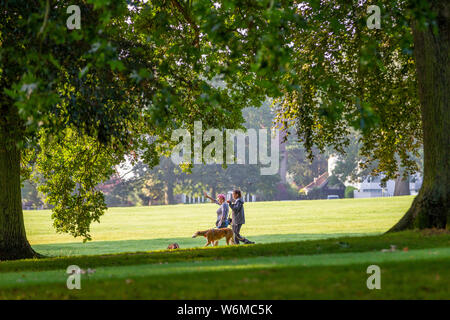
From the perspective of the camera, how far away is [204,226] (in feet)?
155

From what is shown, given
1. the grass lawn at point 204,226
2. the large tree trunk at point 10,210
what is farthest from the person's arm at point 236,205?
the grass lawn at point 204,226

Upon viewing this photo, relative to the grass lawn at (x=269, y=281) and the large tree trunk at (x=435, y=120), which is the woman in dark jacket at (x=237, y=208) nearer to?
the large tree trunk at (x=435, y=120)

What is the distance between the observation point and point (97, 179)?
969 inches

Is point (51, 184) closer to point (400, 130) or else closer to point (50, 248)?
point (50, 248)

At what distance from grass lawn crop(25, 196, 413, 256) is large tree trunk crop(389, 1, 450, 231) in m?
16.2

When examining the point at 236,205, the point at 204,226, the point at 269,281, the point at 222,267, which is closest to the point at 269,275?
the point at 269,281

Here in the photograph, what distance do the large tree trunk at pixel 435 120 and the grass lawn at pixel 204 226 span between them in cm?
1617

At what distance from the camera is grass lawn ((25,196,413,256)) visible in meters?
34.5

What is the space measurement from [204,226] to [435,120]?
Result: 104 feet

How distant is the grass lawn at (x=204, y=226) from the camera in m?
34.5

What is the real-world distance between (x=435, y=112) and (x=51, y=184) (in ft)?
→ 49.4

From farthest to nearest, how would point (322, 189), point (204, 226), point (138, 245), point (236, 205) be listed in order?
point (322, 189)
point (204, 226)
point (138, 245)
point (236, 205)

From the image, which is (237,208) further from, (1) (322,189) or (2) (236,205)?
(1) (322,189)
